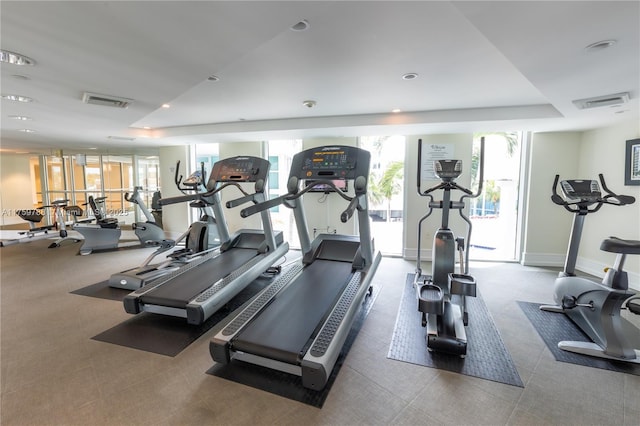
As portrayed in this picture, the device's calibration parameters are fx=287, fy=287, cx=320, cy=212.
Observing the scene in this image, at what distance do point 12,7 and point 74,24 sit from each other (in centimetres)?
25

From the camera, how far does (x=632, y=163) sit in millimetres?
3877

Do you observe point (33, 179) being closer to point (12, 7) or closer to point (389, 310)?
point (12, 7)

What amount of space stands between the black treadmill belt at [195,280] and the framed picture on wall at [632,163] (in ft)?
17.4

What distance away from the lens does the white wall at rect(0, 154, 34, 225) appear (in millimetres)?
9812

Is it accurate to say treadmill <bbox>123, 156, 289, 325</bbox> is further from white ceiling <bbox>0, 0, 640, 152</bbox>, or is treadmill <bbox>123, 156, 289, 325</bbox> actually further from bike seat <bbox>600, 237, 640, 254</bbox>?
bike seat <bbox>600, 237, 640, 254</bbox>

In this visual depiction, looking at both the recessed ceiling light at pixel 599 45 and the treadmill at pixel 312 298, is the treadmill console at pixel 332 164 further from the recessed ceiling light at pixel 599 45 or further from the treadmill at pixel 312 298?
the recessed ceiling light at pixel 599 45

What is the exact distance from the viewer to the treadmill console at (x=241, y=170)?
4082 mm

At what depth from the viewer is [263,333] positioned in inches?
90.9

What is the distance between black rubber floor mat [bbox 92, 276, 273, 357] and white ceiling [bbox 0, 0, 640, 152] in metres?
2.41

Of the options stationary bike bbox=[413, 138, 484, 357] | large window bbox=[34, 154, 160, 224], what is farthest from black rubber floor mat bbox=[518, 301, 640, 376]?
Result: large window bbox=[34, 154, 160, 224]

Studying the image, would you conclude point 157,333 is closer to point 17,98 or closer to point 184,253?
point 184,253

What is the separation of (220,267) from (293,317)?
5.69 feet

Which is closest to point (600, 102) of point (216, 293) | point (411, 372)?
point (411, 372)

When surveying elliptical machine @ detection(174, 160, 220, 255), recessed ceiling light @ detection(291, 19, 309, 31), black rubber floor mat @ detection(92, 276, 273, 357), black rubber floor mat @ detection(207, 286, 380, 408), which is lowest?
black rubber floor mat @ detection(207, 286, 380, 408)
